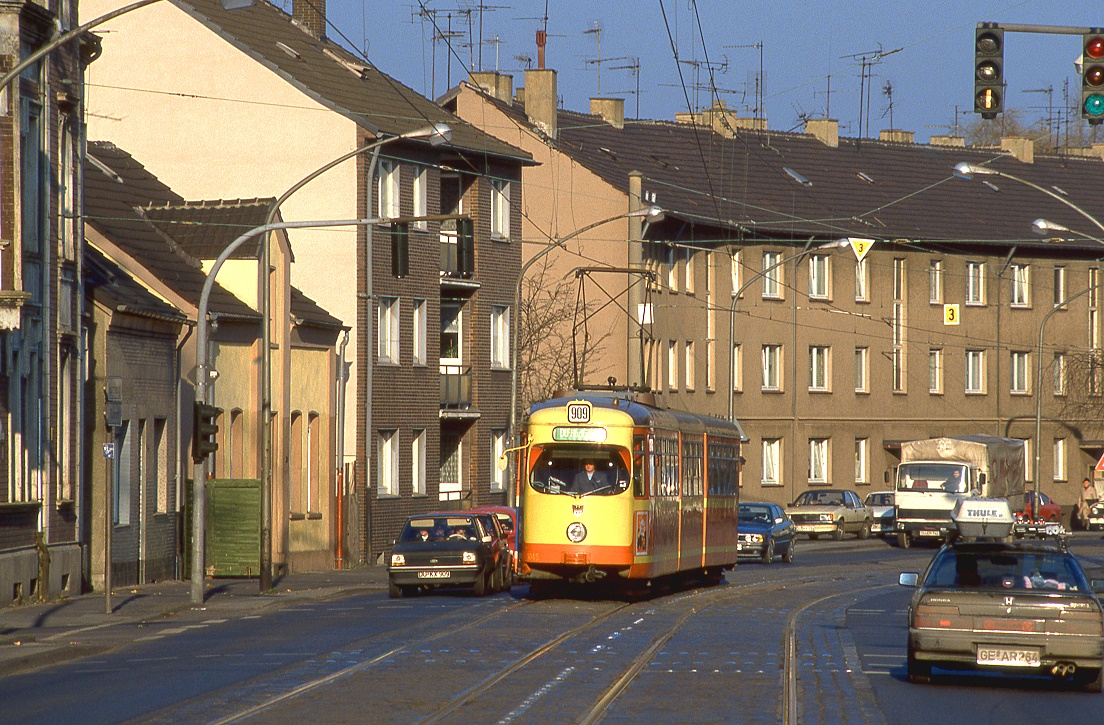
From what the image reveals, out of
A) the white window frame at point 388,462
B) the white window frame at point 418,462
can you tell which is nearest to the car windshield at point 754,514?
the white window frame at point 418,462

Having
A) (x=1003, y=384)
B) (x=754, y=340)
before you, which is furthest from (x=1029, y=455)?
(x=754, y=340)

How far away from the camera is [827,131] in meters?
76.7

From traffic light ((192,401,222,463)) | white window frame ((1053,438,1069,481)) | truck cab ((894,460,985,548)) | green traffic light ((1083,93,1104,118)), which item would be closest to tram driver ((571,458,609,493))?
traffic light ((192,401,222,463))

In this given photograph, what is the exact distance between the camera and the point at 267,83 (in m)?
45.6

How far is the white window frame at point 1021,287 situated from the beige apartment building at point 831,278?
0.09 meters

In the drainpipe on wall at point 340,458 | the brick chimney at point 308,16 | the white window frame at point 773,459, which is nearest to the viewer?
the drainpipe on wall at point 340,458

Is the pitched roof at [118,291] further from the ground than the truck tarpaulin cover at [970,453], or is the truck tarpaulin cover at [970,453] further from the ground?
the pitched roof at [118,291]

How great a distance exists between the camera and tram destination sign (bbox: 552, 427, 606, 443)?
2800cm

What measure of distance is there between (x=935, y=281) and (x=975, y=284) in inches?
92.0

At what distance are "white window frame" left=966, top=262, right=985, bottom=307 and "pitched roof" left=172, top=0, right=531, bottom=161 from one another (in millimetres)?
27595

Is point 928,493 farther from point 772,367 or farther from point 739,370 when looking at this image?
point 772,367

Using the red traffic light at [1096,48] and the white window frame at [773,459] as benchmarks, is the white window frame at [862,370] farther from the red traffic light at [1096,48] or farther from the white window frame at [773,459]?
the red traffic light at [1096,48]

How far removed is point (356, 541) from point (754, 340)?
2594cm

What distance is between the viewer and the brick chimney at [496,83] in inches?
2598
